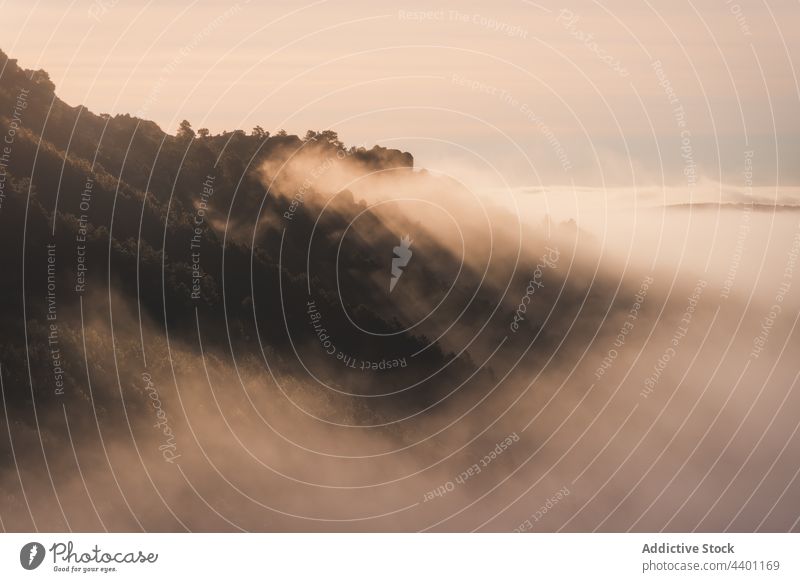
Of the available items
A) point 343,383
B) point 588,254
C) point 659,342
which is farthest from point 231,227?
point 659,342

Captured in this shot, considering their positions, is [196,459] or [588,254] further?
[588,254]

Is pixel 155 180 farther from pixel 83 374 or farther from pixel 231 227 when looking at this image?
pixel 83 374

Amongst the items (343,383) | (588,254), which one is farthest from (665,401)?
(343,383)

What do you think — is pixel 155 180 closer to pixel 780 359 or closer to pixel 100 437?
pixel 100 437

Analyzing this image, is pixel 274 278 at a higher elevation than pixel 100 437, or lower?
higher
